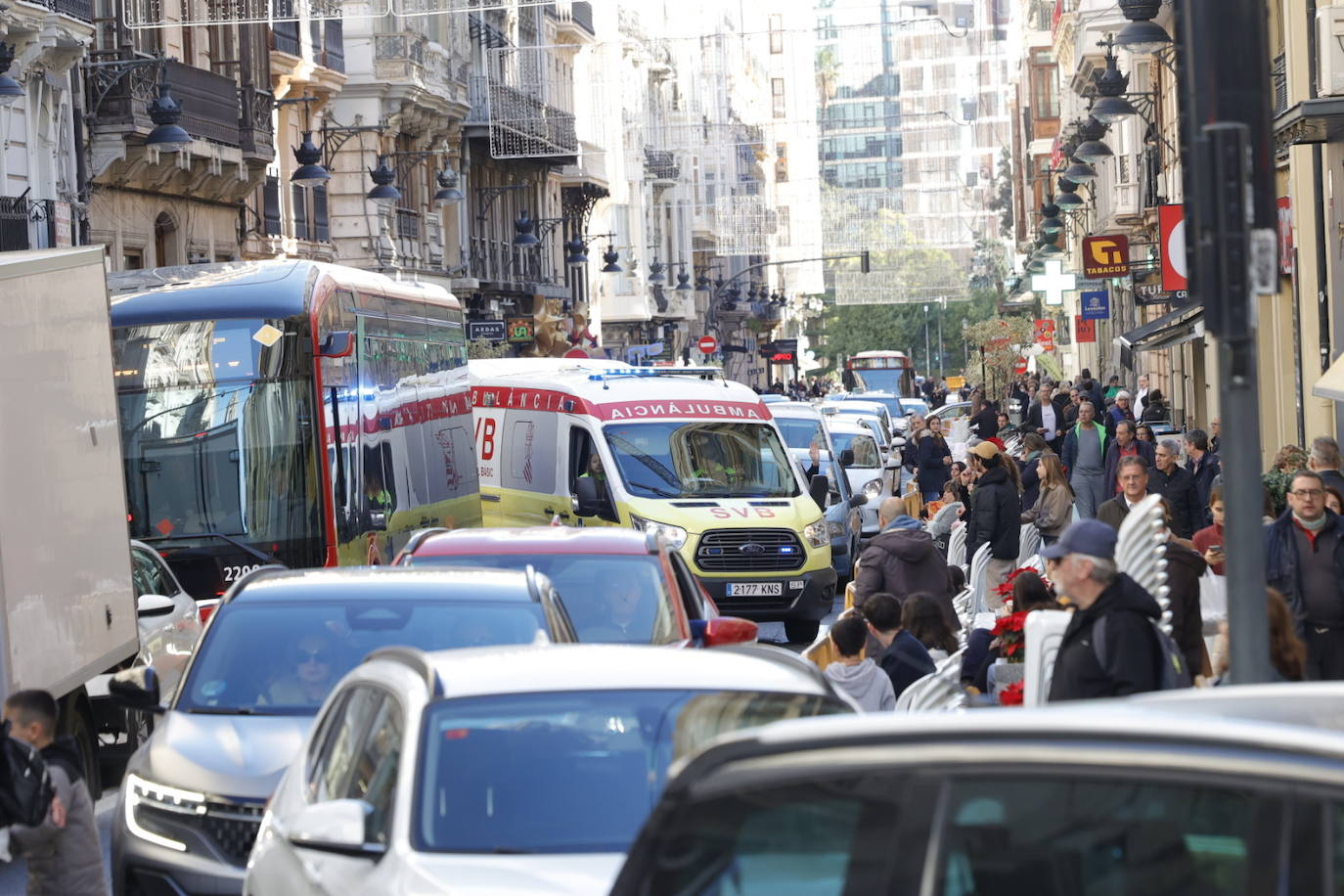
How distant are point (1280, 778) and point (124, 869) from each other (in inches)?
237

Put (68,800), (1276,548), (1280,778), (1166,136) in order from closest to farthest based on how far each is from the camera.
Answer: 1. (1280,778)
2. (68,800)
3. (1276,548)
4. (1166,136)

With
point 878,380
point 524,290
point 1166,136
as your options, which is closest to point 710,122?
point 878,380

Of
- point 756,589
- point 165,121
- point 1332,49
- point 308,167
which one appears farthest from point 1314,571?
point 308,167

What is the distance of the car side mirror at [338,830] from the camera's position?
5.82 metres

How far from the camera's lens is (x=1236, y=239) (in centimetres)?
497

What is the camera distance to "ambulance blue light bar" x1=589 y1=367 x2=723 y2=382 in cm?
2364

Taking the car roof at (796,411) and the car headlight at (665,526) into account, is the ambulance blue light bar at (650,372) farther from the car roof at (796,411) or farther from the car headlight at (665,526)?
the car roof at (796,411)

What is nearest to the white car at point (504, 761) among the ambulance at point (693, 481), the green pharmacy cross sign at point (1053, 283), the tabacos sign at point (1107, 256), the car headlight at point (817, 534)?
the ambulance at point (693, 481)

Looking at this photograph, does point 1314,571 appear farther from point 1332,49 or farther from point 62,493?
point 1332,49

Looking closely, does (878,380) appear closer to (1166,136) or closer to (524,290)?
(524,290)

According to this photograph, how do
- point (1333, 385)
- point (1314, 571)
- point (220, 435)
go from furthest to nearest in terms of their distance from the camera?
point (220, 435), point (1333, 385), point (1314, 571)

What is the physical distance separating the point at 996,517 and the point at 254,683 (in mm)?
9022

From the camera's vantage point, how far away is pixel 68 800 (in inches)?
307

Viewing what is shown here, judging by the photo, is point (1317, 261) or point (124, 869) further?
point (1317, 261)
